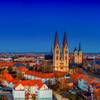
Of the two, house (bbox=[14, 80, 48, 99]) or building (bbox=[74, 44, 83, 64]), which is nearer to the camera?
house (bbox=[14, 80, 48, 99])

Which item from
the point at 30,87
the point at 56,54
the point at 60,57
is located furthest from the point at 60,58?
the point at 30,87

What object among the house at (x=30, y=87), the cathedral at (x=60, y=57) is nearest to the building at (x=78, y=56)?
the cathedral at (x=60, y=57)

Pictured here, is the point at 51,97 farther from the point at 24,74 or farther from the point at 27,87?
the point at 24,74

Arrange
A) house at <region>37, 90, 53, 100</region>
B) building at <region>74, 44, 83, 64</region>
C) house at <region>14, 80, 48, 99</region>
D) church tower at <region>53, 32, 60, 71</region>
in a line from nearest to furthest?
house at <region>37, 90, 53, 100</region>
house at <region>14, 80, 48, 99</region>
church tower at <region>53, 32, 60, 71</region>
building at <region>74, 44, 83, 64</region>

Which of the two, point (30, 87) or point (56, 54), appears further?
point (56, 54)

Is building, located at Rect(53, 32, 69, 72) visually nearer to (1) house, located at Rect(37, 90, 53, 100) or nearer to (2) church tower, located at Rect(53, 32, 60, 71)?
(2) church tower, located at Rect(53, 32, 60, 71)

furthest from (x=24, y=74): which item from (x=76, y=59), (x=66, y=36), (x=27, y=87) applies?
(x=76, y=59)

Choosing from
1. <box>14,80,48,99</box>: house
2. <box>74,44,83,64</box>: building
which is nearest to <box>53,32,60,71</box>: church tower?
<box>74,44,83,64</box>: building

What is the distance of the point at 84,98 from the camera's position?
18391 mm

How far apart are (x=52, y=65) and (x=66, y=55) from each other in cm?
167

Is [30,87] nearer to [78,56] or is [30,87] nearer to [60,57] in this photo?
[60,57]

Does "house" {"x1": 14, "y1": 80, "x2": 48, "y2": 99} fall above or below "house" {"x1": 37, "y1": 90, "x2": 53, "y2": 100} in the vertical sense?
above

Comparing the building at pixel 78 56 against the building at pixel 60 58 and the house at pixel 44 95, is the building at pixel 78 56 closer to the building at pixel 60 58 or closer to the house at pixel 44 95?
the building at pixel 60 58

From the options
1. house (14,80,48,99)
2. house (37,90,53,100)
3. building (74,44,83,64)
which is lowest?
house (37,90,53,100)
